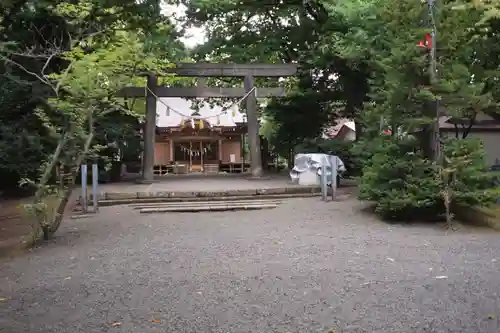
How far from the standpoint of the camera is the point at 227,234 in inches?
306

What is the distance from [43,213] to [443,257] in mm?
5656

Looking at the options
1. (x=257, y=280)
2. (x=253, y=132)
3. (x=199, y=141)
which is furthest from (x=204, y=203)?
(x=199, y=141)

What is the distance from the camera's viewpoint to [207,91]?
1580 centimetres

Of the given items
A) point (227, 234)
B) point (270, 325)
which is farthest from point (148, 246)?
point (270, 325)

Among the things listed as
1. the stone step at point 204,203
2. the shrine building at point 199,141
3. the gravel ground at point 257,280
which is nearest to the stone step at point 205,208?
the stone step at point 204,203

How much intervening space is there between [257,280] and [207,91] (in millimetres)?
11634

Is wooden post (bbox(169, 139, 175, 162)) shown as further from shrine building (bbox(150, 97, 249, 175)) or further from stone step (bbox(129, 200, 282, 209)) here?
stone step (bbox(129, 200, 282, 209))

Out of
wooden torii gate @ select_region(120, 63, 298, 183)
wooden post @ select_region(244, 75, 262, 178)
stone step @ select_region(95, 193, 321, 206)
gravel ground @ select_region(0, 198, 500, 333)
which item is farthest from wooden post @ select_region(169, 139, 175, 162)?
gravel ground @ select_region(0, 198, 500, 333)

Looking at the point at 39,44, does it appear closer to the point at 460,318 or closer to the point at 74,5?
the point at 74,5

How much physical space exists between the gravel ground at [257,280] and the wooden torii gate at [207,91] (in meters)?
7.04

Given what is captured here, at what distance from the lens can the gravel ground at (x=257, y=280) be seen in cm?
361

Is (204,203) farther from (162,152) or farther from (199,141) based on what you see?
(162,152)

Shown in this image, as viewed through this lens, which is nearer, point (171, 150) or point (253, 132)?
point (253, 132)

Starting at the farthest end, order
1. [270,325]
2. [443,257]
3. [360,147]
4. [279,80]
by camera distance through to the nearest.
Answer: [279,80] → [360,147] → [443,257] → [270,325]
